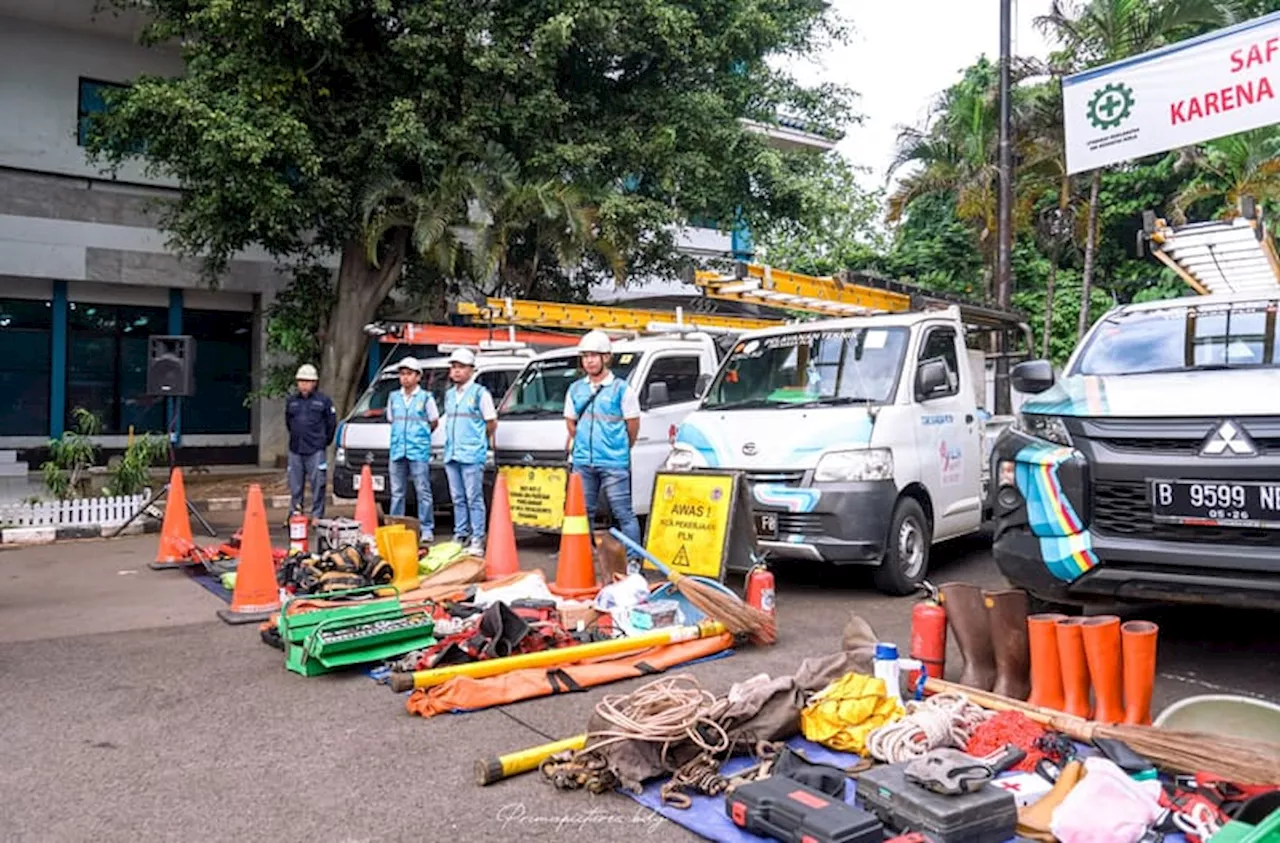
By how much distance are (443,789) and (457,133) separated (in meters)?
11.8

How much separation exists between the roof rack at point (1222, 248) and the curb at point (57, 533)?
11.3 m

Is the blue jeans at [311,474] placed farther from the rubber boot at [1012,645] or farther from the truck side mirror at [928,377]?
the rubber boot at [1012,645]

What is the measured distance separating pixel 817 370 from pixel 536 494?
3071 mm

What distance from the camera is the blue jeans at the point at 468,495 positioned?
9.24 metres

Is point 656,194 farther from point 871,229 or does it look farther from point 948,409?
point 871,229

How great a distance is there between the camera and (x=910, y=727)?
155 inches

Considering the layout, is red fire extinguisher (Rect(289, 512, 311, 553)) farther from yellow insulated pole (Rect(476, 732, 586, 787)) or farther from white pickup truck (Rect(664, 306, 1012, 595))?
yellow insulated pole (Rect(476, 732, 586, 787))

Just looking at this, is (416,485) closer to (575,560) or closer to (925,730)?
(575,560)

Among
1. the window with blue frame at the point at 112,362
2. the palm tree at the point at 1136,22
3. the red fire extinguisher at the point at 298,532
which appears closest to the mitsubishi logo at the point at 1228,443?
the red fire extinguisher at the point at 298,532

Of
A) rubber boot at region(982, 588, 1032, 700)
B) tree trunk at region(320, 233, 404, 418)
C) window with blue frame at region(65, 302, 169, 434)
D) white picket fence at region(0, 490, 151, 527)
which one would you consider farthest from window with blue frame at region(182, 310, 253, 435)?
rubber boot at region(982, 588, 1032, 700)

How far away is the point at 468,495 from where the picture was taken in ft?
30.5

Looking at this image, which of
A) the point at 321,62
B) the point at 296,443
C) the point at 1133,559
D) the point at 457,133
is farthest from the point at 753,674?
the point at 321,62

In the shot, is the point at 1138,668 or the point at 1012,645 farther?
the point at 1012,645

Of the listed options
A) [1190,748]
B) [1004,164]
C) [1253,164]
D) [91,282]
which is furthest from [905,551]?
[91,282]
